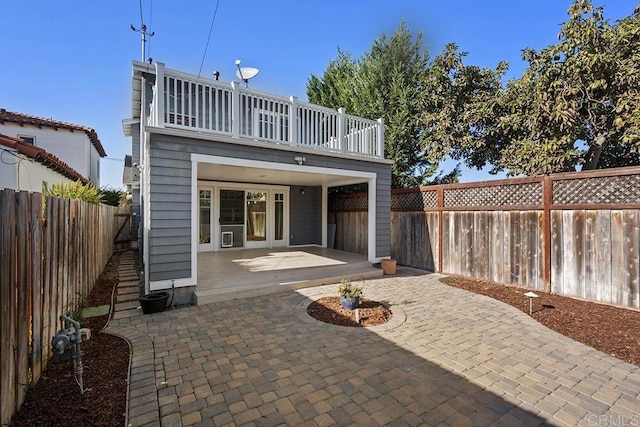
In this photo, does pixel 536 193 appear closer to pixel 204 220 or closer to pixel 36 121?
pixel 204 220

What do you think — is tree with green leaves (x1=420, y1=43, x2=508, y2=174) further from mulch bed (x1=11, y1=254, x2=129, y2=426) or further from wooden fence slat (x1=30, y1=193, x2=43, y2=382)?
wooden fence slat (x1=30, y1=193, x2=43, y2=382)

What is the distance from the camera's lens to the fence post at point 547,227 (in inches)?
235

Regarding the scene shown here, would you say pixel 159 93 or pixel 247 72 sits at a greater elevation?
pixel 247 72

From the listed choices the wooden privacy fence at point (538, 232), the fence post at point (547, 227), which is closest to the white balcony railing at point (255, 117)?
the wooden privacy fence at point (538, 232)

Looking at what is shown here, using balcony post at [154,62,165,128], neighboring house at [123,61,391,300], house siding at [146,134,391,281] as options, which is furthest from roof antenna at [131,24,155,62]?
house siding at [146,134,391,281]

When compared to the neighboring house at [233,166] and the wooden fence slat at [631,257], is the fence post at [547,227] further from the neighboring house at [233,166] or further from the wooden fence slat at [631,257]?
the neighboring house at [233,166]

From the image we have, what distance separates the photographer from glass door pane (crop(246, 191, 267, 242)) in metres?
10.7

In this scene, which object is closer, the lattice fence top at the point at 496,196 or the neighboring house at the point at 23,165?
the neighboring house at the point at 23,165

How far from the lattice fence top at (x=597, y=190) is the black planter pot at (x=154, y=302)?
24.5ft

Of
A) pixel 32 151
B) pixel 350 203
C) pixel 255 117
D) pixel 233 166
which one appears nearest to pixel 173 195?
pixel 233 166

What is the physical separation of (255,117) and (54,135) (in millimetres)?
12683

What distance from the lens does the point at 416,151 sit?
11570mm

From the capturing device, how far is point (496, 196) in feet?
22.7

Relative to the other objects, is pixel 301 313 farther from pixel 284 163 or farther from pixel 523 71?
pixel 523 71
